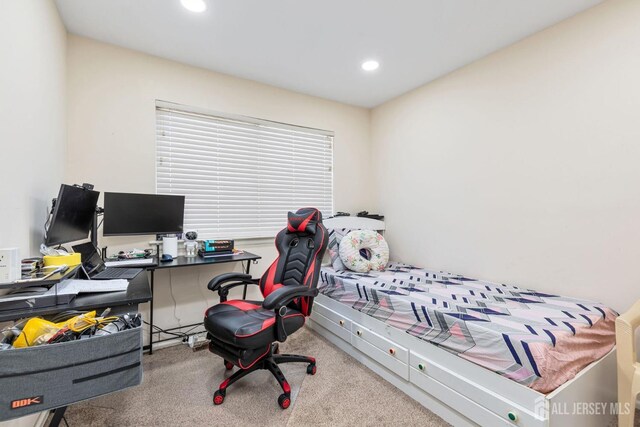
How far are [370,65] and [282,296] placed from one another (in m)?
2.37

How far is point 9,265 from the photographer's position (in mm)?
1158

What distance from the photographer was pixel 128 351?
1.01 meters

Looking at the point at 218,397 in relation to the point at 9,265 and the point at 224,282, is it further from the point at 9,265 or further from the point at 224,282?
the point at 9,265

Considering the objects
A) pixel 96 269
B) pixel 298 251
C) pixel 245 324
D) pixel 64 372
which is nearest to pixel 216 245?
pixel 298 251

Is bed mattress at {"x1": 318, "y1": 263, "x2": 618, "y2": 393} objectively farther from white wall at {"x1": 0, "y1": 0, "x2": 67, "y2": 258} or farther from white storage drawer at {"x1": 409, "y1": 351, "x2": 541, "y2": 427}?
white wall at {"x1": 0, "y1": 0, "x2": 67, "y2": 258}

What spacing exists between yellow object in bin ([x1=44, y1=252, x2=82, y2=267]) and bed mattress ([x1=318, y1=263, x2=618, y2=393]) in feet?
6.35

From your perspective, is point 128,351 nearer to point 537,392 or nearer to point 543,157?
point 537,392

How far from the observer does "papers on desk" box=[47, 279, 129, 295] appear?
1271mm

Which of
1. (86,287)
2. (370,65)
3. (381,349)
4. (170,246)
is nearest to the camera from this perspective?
(86,287)

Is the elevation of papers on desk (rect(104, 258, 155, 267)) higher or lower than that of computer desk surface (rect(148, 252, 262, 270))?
higher

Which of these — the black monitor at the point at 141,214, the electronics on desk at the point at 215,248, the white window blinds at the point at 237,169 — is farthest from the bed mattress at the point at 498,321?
the black monitor at the point at 141,214

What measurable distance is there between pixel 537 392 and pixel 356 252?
1.82m

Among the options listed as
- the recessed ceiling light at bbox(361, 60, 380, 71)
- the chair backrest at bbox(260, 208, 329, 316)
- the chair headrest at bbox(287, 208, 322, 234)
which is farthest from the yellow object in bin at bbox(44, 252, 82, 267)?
the recessed ceiling light at bbox(361, 60, 380, 71)

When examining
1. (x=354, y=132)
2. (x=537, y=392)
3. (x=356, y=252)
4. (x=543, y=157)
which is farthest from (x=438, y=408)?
(x=354, y=132)
